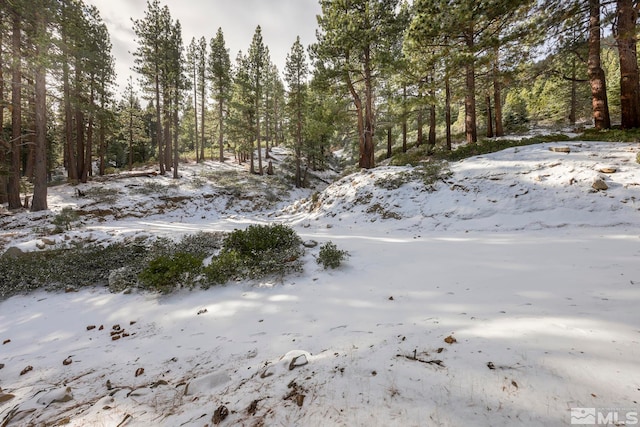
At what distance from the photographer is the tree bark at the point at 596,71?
10484 millimetres

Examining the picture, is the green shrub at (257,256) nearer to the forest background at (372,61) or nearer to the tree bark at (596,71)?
the forest background at (372,61)

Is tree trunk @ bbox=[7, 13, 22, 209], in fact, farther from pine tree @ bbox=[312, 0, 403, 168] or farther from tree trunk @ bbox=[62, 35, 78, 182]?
pine tree @ bbox=[312, 0, 403, 168]

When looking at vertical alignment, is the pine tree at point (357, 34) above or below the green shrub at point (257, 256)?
above

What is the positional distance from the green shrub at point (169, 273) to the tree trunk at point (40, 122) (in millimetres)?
13373

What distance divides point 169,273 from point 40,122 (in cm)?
1494

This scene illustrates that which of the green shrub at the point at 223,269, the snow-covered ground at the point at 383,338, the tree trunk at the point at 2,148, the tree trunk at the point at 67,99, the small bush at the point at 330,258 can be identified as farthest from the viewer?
the tree trunk at the point at 67,99

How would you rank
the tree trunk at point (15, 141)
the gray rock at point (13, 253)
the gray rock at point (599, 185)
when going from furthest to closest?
the tree trunk at point (15, 141), the gray rock at point (599, 185), the gray rock at point (13, 253)

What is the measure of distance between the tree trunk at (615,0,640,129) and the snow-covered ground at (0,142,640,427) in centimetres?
601

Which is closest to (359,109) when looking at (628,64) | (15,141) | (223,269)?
(628,64)

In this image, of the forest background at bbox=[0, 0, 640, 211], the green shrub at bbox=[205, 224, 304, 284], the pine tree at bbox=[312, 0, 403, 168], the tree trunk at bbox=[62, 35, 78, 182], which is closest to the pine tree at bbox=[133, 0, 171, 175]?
the forest background at bbox=[0, 0, 640, 211]

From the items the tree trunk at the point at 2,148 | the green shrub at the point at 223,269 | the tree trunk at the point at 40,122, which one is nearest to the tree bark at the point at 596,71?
the green shrub at the point at 223,269

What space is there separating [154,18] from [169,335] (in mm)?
27700

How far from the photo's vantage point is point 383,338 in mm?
2432

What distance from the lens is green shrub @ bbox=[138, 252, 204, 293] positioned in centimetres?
469
